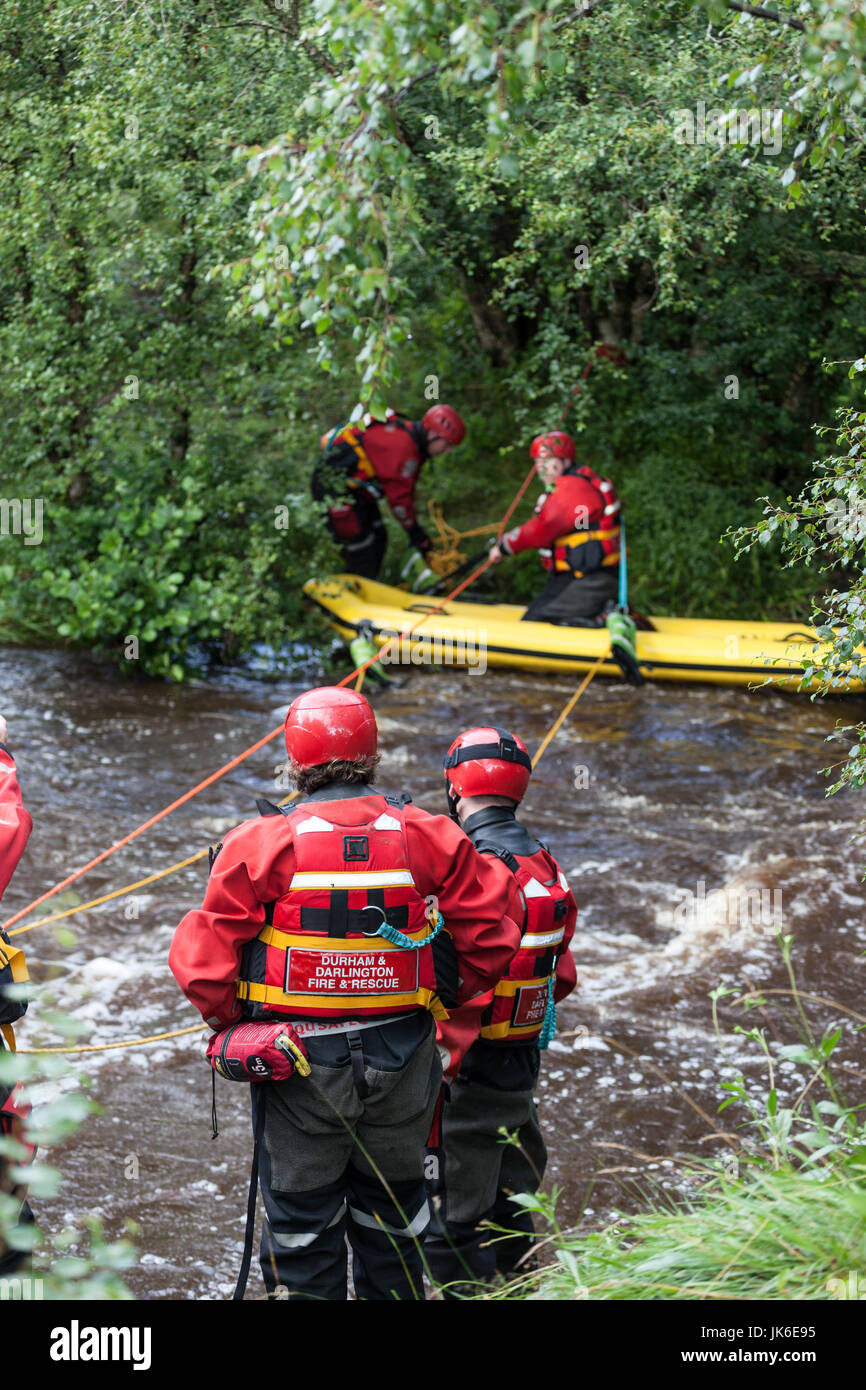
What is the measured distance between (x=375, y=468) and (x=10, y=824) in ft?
24.4

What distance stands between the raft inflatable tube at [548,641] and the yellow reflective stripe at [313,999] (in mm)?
6734

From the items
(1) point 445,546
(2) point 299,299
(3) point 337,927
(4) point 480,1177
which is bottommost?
(4) point 480,1177

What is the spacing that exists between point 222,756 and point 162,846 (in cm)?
146

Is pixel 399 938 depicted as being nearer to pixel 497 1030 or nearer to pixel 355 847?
pixel 355 847

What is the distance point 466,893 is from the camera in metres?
2.96

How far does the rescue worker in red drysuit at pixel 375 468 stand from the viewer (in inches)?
383

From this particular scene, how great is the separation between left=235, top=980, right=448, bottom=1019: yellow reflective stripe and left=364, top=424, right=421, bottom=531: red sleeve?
7504mm

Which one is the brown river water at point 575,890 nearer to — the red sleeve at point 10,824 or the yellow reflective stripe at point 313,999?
the yellow reflective stripe at point 313,999

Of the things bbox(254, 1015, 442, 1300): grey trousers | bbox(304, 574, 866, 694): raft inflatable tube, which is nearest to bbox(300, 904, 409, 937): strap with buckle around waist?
bbox(254, 1015, 442, 1300): grey trousers

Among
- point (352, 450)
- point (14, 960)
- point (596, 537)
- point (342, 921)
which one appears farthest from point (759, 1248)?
point (352, 450)

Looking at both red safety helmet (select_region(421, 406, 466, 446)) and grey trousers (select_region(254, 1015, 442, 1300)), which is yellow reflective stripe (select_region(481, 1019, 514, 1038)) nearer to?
grey trousers (select_region(254, 1015, 442, 1300))

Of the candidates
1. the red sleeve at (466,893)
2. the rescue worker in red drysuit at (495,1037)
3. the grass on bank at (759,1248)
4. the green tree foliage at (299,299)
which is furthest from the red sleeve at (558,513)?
the grass on bank at (759,1248)

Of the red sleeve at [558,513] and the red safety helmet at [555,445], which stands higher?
the red safety helmet at [555,445]
